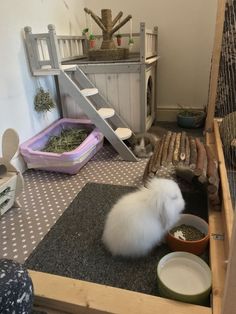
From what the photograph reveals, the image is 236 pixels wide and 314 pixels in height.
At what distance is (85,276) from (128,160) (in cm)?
119

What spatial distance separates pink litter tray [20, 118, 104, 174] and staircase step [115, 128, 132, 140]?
6.7 inches

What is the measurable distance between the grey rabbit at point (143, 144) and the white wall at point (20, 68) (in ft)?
2.81

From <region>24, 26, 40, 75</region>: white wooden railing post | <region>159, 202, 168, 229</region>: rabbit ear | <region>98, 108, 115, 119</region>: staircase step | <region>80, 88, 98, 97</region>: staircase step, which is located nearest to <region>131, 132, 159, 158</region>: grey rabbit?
<region>98, 108, 115, 119</region>: staircase step

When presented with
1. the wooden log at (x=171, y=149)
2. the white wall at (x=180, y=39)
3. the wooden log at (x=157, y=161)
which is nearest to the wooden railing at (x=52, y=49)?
the white wall at (x=180, y=39)

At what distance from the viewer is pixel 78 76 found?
2.43m

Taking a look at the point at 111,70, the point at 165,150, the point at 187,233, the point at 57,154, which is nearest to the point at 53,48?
the point at 111,70

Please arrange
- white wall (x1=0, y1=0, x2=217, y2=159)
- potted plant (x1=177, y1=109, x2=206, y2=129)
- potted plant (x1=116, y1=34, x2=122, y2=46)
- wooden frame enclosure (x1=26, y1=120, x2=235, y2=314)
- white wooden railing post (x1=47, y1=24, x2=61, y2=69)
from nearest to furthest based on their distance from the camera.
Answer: wooden frame enclosure (x1=26, y1=120, x2=235, y2=314), white wall (x1=0, y1=0, x2=217, y2=159), white wooden railing post (x1=47, y1=24, x2=61, y2=69), potted plant (x1=116, y1=34, x2=122, y2=46), potted plant (x1=177, y1=109, x2=206, y2=129)

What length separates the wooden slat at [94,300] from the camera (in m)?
0.92

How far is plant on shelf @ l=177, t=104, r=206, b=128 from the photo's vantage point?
→ 2834 millimetres

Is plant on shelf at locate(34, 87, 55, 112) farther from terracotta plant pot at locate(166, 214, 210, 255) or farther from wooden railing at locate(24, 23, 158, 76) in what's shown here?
terracotta plant pot at locate(166, 214, 210, 255)

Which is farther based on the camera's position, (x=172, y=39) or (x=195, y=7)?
(x=172, y=39)

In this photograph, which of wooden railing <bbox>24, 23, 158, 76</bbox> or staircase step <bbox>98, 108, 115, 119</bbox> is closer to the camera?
wooden railing <bbox>24, 23, 158, 76</bbox>

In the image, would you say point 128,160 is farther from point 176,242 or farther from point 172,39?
point 172,39

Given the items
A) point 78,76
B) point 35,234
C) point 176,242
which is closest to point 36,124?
point 78,76
